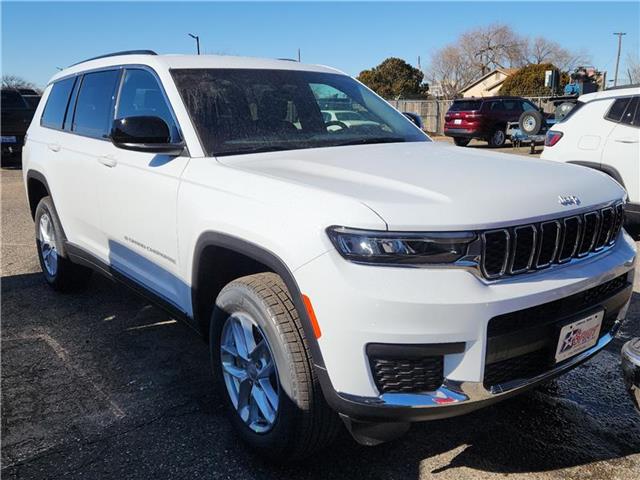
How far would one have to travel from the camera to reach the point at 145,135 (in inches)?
119

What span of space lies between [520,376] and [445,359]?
1.36 ft

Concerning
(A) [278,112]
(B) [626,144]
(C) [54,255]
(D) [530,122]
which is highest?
(A) [278,112]

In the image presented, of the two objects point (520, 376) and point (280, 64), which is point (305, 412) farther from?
point (280, 64)

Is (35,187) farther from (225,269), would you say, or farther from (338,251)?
(338,251)

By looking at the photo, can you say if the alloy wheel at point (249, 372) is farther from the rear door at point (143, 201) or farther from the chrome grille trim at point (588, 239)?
the chrome grille trim at point (588, 239)

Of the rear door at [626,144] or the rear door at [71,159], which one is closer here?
the rear door at [71,159]

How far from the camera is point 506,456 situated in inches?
108

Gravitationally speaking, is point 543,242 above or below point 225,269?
above

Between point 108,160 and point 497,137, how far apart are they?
18.9 metres

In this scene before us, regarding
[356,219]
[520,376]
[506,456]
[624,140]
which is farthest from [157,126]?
[624,140]

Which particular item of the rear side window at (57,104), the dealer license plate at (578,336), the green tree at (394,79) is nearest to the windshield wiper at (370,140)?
the dealer license plate at (578,336)

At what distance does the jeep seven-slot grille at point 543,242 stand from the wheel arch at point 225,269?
0.72 m

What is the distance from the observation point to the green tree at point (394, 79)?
161 feet

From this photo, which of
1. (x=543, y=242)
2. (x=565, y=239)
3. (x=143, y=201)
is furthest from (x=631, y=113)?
(x=143, y=201)
